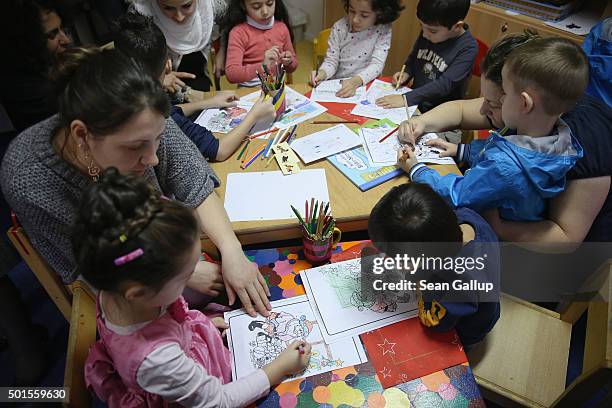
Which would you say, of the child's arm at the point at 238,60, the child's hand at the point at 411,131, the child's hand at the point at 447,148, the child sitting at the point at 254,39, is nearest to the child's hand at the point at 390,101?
the child's hand at the point at 411,131

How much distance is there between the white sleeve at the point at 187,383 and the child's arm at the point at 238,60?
170 centimetres

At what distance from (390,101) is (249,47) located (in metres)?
0.97

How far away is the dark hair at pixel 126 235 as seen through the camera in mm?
683

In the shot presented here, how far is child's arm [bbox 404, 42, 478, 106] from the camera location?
1910mm

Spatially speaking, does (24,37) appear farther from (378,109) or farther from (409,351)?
(409,351)

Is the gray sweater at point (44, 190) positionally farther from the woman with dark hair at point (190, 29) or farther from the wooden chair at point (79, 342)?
the woman with dark hair at point (190, 29)

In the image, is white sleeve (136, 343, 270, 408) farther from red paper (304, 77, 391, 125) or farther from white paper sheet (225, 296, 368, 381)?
red paper (304, 77, 391, 125)

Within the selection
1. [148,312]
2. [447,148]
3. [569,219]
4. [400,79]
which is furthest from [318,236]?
[400,79]

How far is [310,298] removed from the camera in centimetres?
103

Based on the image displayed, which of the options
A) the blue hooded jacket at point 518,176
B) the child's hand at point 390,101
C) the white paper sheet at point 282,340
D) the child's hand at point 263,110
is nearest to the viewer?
the white paper sheet at point 282,340

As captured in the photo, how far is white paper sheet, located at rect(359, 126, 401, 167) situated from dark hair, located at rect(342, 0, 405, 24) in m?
0.86

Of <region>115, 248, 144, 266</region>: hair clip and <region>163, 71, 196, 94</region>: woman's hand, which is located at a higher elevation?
→ <region>115, 248, 144, 266</region>: hair clip

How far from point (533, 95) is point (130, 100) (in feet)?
3.56

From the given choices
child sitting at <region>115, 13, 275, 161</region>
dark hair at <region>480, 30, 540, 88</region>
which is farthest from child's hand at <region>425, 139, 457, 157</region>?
child sitting at <region>115, 13, 275, 161</region>
